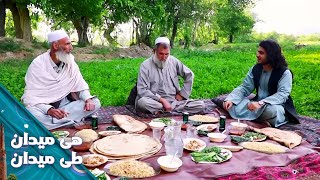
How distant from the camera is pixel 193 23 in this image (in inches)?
1012

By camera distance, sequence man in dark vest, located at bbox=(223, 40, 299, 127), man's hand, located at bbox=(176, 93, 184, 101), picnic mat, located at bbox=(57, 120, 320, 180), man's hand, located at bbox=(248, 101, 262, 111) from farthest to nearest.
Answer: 1. man's hand, located at bbox=(176, 93, 184, 101)
2. man in dark vest, located at bbox=(223, 40, 299, 127)
3. man's hand, located at bbox=(248, 101, 262, 111)
4. picnic mat, located at bbox=(57, 120, 320, 180)

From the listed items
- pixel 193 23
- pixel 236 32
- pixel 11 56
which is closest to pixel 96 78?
pixel 11 56

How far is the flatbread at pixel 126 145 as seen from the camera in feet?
10.8

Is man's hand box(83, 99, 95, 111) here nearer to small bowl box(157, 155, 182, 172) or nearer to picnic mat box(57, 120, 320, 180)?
picnic mat box(57, 120, 320, 180)

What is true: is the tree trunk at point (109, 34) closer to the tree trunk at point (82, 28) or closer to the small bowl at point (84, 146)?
the tree trunk at point (82, 28)

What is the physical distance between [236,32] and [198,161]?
29600 mm

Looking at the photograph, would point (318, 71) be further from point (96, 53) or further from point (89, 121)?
point (96, 53)

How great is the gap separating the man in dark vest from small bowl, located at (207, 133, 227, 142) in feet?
2.82

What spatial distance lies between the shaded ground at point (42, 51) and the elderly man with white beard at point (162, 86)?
8427 mm

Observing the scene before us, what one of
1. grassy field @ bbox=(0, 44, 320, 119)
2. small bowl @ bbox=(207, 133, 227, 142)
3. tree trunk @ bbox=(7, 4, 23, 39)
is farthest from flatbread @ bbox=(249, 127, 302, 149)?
tree trunk @ bbox=(7, 4, 23, 39)

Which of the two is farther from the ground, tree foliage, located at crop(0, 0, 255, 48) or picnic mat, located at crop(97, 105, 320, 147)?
tree foliage, located at crop(0, 0, 255, 48)

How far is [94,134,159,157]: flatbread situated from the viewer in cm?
330

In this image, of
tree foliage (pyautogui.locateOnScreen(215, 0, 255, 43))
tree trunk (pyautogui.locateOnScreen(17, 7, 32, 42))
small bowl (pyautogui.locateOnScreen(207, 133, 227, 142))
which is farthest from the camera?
tree foliage (pyautogui.locateOnScreen(215, 0, 255, 43))

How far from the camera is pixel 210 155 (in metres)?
3.20
